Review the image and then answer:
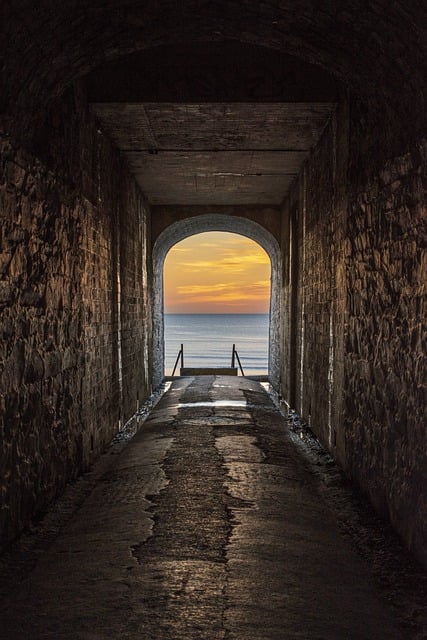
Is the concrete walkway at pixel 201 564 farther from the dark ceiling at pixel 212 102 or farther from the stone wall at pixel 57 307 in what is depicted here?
the dark ceiling at pixel 212 102

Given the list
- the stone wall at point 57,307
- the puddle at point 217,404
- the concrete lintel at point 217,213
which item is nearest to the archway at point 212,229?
the concrete lintel at point 217,213

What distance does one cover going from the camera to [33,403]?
5.15m

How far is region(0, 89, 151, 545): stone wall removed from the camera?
4.64 meters

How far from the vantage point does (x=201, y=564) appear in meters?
3.78

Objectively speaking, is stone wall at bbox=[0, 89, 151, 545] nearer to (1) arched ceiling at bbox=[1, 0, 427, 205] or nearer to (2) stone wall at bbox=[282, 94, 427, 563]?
(1) arched ceiling at bbox=[1, 0, 427, 205]

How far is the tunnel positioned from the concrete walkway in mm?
609

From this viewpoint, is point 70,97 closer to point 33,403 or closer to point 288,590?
point 33,403

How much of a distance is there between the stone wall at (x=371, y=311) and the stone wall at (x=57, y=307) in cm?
290

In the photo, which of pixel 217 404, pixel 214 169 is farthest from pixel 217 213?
pixel 217 404

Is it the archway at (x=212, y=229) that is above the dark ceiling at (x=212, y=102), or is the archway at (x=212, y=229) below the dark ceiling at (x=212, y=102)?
below

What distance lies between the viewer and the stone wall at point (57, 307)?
4.64 m

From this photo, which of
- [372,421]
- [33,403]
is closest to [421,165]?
[372,421]

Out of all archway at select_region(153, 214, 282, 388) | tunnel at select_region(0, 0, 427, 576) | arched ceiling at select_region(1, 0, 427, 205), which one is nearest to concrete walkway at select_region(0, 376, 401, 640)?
tunnel at select_region(0, 0, 427, 576)

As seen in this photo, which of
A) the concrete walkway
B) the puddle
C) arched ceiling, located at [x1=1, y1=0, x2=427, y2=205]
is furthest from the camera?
the puddle
